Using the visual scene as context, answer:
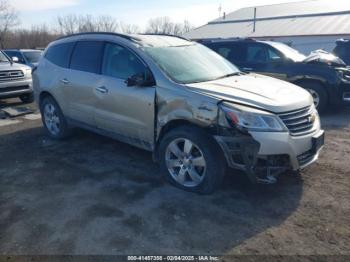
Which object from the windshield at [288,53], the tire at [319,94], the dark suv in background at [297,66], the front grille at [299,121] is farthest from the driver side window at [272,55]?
the front grille at [299,121]

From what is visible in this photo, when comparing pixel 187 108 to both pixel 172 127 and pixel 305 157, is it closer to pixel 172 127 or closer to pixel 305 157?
pixel 172 127

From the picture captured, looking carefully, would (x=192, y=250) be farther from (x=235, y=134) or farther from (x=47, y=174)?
(x=47, y=174)

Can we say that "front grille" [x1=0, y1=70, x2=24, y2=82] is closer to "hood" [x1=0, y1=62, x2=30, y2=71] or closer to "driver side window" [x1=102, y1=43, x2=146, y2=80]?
"hood" [x1=0, y1=62, x2=30, y2=71]

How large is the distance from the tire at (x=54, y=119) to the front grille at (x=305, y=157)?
13.1 ft

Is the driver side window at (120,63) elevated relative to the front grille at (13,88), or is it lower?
elevated

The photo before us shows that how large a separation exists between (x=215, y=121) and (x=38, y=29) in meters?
59.4

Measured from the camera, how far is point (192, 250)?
9.79 ft

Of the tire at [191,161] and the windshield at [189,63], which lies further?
the windshield at [189,63]

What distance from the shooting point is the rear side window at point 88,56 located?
5.10 metres

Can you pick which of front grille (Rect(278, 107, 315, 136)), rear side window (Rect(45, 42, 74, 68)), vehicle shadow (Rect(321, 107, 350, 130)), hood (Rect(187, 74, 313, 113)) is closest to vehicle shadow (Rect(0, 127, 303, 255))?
front grille (Rect(278, 107, 315, 136))

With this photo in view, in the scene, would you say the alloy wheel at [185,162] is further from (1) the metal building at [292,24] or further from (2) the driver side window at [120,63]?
(1) the metal building at [292,24]

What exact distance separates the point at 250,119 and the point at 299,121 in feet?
2.20

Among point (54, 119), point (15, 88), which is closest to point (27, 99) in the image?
point (15, 88)

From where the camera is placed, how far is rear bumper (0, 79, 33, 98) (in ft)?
30.4
